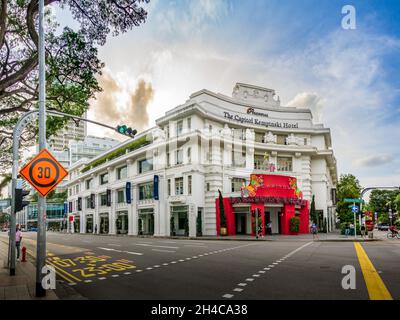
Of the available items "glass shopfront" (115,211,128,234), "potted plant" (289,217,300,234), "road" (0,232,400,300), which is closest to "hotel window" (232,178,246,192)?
"potted plant" (289,217,300,234)

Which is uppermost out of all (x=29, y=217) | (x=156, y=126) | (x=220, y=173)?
(x=156, y=126)

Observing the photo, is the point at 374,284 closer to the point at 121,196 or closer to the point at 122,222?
the point at 122,222

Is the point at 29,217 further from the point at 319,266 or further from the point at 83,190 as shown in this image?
the point at 319,266

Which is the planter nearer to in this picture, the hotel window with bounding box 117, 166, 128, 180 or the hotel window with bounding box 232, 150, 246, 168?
the hotel window with bounding box 232, 150, 246, 168

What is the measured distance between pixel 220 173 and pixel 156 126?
1202cm

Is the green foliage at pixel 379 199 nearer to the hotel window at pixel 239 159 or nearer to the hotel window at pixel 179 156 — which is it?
the hotel window at pixel 239 159

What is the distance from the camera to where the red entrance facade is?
38.5 metres

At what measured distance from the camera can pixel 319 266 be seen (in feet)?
44.4

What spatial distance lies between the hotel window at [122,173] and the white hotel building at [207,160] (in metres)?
0.16

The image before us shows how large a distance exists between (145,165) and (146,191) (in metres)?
3.74

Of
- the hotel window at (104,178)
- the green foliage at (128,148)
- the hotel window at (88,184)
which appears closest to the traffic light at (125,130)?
the green foliage at (128,148)

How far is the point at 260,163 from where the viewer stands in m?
47.0

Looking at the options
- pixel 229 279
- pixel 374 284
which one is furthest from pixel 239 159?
pixel 374 284
